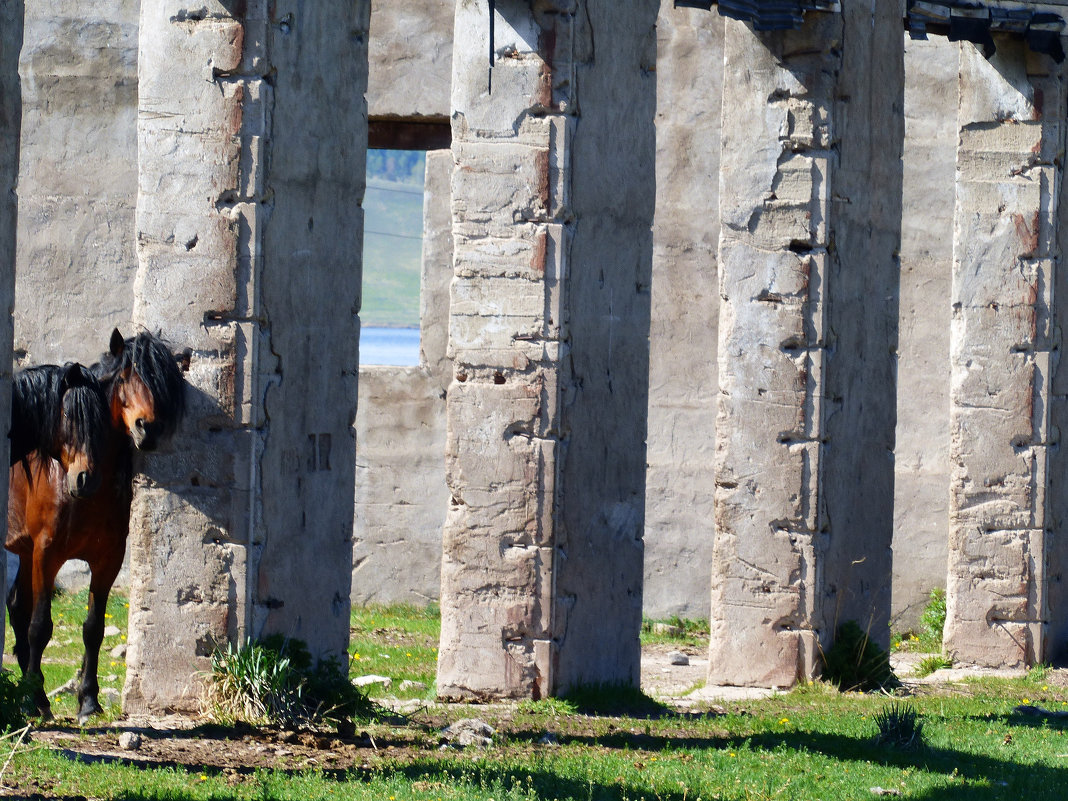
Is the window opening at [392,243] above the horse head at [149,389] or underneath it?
above

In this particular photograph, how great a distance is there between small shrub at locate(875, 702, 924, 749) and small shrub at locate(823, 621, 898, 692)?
91.4 inches

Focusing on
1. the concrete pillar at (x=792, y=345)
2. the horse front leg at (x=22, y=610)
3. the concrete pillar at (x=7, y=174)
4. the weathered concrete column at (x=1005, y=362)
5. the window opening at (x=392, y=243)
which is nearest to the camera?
the concrete pillar at (x=7, y=174)

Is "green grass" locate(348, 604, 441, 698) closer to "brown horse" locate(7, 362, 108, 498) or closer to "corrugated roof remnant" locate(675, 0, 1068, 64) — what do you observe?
"brown horse" locate(7, 362, 108, 498)

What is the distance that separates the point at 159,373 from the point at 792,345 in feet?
15.8

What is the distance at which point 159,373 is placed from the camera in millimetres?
7949

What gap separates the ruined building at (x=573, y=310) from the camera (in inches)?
318

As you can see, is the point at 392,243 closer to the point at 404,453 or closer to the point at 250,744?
the point at 404,453

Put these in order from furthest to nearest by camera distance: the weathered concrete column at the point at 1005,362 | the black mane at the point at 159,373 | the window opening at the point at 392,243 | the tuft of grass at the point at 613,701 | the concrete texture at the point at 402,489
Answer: the window opening at the point at 392,243 < the concrete texture at the point at 402,489 < the weathered concrete column at the point at 1005,362 < the tuft of grass at the point at 613,701 < the black mane at the point at 159,373

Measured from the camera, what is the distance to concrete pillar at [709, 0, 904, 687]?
11.0 metres

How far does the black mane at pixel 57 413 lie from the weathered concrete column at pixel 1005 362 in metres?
7.48

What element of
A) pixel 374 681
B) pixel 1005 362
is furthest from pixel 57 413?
pixel 1005 362

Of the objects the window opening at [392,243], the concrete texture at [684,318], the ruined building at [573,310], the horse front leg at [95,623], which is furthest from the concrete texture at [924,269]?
the window opening at [392,243]

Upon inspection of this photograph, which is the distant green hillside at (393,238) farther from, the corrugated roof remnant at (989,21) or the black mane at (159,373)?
the black mane at (159,373)

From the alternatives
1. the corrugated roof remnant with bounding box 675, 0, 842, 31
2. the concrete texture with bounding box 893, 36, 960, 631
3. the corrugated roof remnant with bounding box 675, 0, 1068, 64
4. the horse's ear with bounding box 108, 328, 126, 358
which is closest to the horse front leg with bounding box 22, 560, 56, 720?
the horse's ear with bounding box 108, 328, 126, 358
